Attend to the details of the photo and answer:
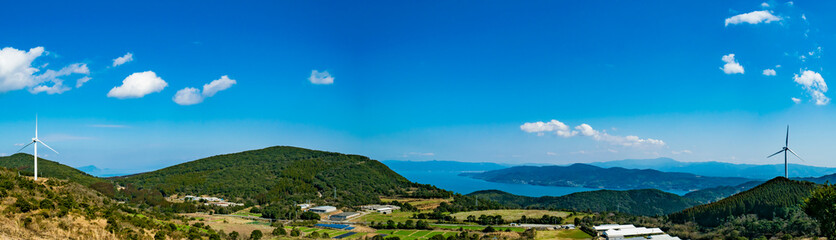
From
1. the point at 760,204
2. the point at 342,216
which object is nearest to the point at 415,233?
the point at 342,216

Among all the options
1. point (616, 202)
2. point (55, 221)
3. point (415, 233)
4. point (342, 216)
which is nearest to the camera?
point (55, 221)

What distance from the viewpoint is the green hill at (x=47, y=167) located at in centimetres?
8701

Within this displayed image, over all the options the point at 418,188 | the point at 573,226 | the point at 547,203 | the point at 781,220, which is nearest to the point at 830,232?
the point at 781,220

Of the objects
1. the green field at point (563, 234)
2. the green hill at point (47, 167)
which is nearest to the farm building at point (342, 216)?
the green field at point (563, 234)

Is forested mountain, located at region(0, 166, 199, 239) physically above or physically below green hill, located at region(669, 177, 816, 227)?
above

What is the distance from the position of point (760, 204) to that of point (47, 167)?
12942 cm

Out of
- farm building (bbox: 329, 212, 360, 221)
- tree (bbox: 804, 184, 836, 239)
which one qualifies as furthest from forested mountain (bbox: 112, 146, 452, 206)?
tree (bbox: 804, 184, 836, 239)

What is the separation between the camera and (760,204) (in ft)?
179

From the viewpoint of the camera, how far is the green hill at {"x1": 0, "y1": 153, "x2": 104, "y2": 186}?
8701 cm

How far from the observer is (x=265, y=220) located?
6869 centimetres

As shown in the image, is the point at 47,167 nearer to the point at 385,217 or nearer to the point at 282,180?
the point at 282,180

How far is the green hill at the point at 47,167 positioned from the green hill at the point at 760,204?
100 m

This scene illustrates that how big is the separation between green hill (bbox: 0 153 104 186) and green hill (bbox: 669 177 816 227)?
100 metres

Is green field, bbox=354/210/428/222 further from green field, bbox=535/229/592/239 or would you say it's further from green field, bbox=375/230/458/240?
green field, bbox=535/229/592/239
